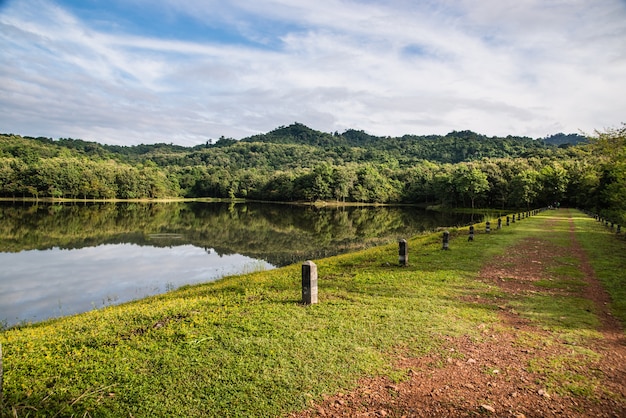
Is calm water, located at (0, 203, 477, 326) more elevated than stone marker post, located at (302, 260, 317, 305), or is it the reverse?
stone marker post, located at (302, 260, 317, 305)

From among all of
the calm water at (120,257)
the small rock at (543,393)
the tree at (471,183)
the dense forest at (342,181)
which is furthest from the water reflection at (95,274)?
the tree at (471,183)

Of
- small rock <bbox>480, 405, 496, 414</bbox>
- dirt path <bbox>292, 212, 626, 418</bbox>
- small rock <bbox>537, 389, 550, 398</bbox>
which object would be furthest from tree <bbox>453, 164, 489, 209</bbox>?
small rock <bbox>480, 405, 496, 414</bbox>

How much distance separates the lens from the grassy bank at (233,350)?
4598 mm

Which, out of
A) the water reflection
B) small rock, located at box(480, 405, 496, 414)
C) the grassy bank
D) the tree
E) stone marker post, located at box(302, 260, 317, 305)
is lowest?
the water reflection

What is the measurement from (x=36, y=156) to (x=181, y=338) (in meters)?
123

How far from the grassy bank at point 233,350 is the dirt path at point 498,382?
30 cm

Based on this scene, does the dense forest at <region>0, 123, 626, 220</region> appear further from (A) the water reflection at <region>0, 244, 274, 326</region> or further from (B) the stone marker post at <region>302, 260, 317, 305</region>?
(B) the stone marker post at <region>302, 260, 317, 305</region>

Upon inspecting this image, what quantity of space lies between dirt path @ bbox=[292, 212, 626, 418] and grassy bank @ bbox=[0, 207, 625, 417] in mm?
299

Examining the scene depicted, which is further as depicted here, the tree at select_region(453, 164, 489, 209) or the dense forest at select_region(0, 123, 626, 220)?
the tree at select_region(453, 164, 489, 209)

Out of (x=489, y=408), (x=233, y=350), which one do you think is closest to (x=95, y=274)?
(x=233, y=350)

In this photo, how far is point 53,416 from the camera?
413 centimetres

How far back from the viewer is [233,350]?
5.99 m

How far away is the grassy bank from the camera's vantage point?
4.60 m

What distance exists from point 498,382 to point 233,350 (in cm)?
403
